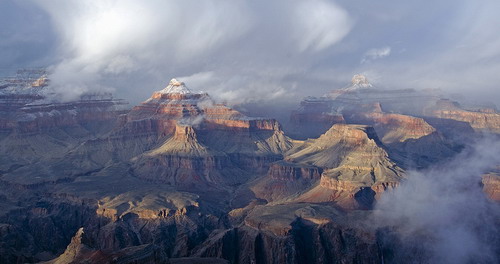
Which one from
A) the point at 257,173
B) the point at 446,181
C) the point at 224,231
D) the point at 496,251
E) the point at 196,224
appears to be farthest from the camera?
the point at 257,173

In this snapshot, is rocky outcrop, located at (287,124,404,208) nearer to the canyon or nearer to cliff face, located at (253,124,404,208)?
cliff face, located at (253,124,404,208)

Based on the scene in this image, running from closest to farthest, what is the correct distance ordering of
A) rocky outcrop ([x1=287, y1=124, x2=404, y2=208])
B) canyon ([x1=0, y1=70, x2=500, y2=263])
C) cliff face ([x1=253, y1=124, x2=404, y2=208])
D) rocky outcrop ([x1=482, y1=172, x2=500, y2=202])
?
canyon ([x1=0, y1=70, x2=500, y2=263]) < rocky outcrop ([x1=287, y1=124, x2=404, y2=208]) < cliff face ([x1=253, y1=124, x2=404, y2=208]) < rocky outcrop ([x1=482, y1=172, x2=500, y2=202])

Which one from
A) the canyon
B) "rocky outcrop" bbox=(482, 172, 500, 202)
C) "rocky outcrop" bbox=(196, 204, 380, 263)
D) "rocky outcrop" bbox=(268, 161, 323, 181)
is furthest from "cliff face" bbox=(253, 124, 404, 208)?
"rocky outcrop" bbox=(482, 172, 500, 202)

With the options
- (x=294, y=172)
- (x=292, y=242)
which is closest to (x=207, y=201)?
(x=294, y=172)

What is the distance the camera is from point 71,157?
187250 millimetres

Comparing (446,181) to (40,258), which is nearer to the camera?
(40,258)

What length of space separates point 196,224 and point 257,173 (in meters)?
62.4

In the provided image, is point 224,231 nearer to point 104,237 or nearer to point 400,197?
point 104,237

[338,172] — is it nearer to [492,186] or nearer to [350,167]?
[350,167]

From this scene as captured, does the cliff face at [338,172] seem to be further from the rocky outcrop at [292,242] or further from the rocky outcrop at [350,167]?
the rocky outcrop at [292,242]

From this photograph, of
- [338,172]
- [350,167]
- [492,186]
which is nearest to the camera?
[492,186]

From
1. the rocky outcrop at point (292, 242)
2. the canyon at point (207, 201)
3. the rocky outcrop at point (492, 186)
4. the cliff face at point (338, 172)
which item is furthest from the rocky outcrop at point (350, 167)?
the rocky outcrop at point (492, 186)

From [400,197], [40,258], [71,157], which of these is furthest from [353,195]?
[71,157]

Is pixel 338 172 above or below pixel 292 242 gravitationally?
above
